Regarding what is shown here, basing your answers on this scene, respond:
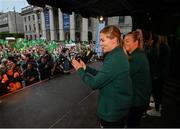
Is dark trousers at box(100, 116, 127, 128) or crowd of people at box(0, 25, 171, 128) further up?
crowd of people at box(0, 25, 171, 128)

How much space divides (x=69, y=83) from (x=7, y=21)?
8436cm

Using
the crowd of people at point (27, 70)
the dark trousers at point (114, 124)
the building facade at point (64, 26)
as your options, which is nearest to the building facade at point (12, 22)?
the building facade at point (64, 26)

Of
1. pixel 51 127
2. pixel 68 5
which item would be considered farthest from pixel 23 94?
pixel 68 5

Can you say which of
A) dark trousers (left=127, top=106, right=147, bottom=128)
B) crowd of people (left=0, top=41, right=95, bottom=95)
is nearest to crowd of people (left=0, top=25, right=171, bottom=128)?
dark trousers (left=127, top=106, right=147, bottom=128)

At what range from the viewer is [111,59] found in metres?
1.75

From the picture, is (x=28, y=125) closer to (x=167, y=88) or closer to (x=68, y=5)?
(x=68, y=5)

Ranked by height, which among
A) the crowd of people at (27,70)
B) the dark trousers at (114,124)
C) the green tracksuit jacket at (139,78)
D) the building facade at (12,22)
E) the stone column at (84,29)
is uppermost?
the building facade at (12,22)

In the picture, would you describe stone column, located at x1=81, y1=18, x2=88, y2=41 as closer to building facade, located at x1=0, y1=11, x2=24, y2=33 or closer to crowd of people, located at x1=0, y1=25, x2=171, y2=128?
building facade, located at x1=0, y1=11, x2=24, y2=33

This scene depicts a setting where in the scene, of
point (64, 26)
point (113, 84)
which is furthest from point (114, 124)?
point (64, 26)

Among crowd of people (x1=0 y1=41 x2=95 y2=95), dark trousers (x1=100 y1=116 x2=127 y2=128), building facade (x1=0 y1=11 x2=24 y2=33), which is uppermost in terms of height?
building facade (x1=0 y1=11 x2=24 y2=33)

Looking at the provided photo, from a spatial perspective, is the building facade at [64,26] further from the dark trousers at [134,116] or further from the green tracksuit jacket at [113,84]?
the green tracksuit jacket at [113,84]

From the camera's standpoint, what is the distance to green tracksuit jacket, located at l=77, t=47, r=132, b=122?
68.4 inches

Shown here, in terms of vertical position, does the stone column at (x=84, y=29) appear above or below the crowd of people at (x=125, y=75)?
above

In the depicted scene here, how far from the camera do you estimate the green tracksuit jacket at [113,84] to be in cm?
174
